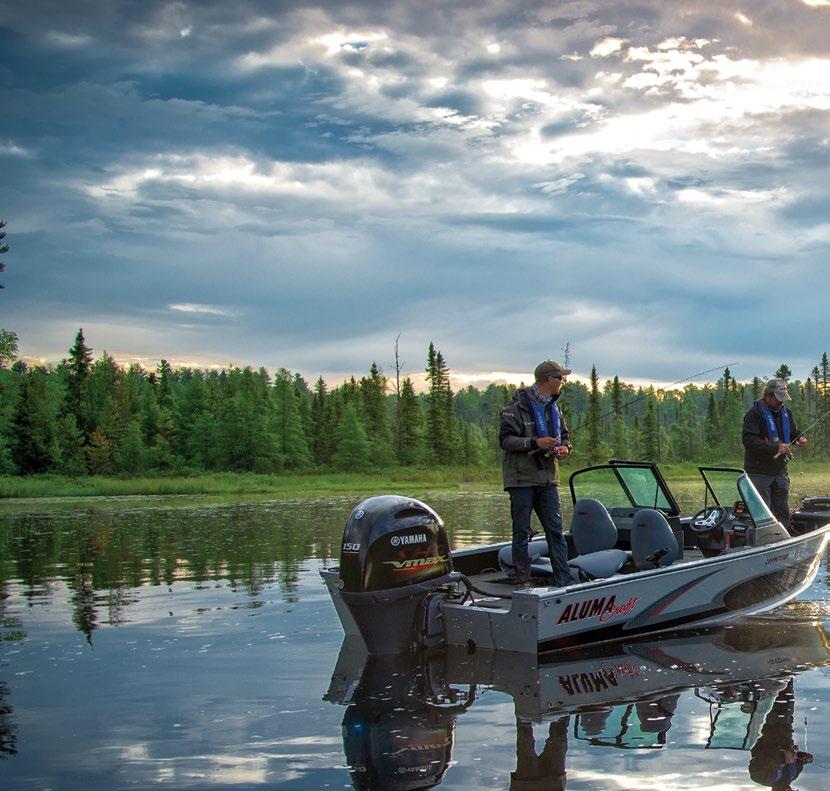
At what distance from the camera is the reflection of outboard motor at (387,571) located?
25.1 feet

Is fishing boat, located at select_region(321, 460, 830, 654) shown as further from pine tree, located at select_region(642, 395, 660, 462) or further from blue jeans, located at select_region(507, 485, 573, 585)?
pine tree, located at select_region(642, 395, 660, 462)

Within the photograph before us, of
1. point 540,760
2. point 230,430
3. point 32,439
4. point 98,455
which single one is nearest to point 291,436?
point 230,430

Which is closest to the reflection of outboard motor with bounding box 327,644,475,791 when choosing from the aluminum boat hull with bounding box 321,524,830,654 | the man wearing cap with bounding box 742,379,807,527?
the aluminum boat hull with bounding box 321,524,830,654

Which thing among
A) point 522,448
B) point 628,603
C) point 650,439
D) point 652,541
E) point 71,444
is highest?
point 71,444

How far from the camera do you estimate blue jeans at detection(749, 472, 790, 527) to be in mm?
11750

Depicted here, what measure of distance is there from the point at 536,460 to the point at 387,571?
186 cm

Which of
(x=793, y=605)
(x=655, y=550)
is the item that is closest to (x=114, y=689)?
(x=655, y=550)

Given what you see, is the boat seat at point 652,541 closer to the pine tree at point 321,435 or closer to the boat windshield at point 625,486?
the boat windshield at point 625,486

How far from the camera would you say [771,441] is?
11.5 m

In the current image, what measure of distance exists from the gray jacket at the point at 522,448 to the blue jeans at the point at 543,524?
9 cm

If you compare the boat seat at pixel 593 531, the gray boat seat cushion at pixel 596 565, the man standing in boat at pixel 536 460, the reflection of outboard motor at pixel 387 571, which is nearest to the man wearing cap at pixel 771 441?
the boat seat at pixel 593 531

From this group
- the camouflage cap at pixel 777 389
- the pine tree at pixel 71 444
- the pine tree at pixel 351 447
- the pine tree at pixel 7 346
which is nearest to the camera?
the camouflage cap at pixel 777 389

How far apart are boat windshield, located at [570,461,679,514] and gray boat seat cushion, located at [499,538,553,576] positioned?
648 millimetres

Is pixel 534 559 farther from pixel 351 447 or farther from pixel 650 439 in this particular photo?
pixel 650 439
